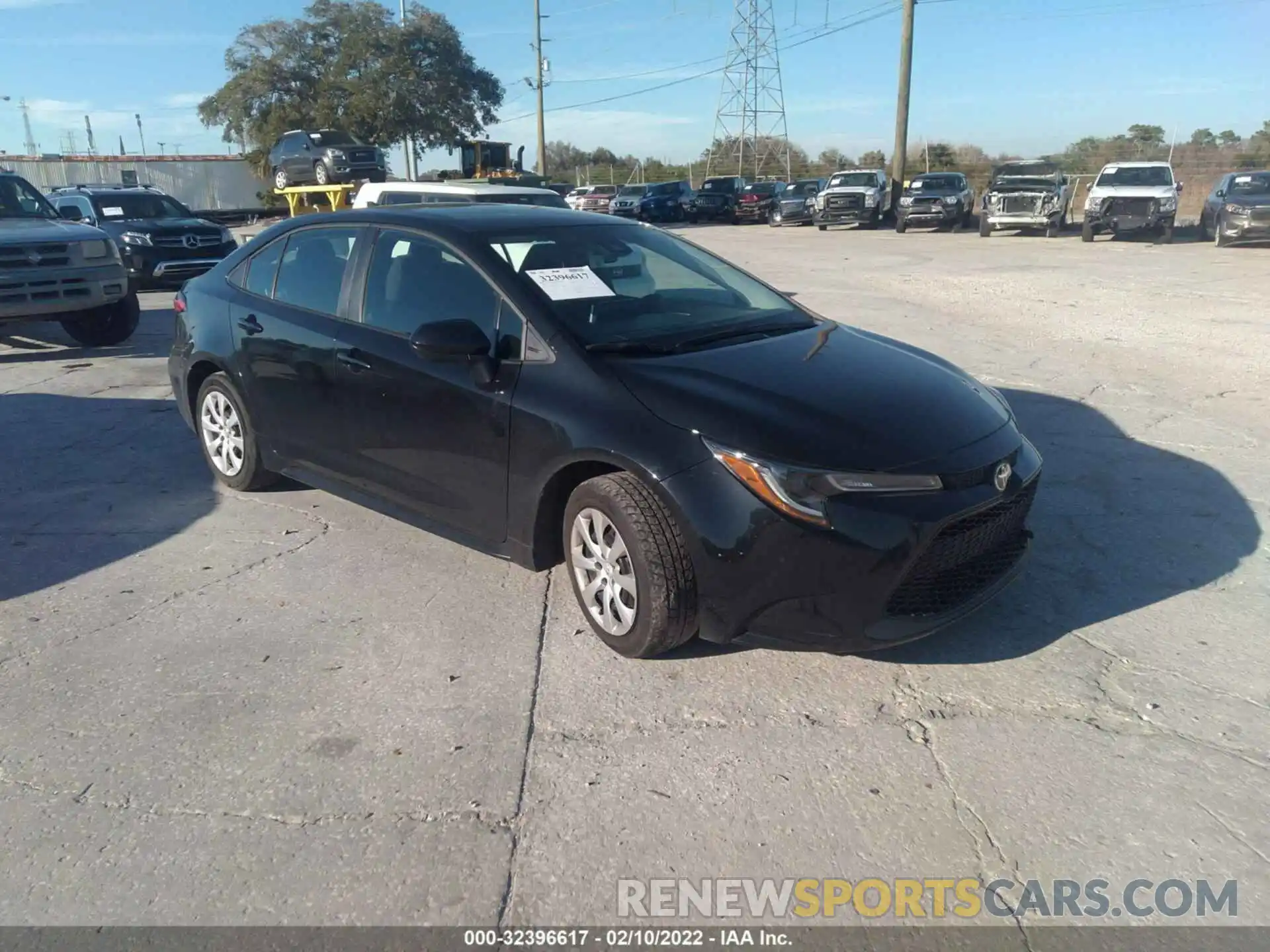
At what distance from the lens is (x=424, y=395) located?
4215 mm

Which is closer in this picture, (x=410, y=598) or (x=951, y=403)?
(x=951, y=403)

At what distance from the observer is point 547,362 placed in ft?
12.7

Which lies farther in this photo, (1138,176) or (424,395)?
(1138,176)

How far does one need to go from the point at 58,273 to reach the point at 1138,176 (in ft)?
76.9

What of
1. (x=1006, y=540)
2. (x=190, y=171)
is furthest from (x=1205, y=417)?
(x=190, y=171)

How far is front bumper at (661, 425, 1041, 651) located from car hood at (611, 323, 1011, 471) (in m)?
0.15

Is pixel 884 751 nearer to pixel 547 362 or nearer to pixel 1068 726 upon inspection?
pixel 1068 726

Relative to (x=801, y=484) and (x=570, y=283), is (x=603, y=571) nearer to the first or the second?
(x=801, y=484)

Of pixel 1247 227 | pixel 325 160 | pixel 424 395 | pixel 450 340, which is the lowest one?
pixel 1247 227

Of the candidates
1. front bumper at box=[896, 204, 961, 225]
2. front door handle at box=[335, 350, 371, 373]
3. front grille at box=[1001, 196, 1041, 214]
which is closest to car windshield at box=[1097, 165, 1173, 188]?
front grille at box=[1001, 196, 1041, 214]

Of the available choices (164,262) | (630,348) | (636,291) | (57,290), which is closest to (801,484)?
(630,348)

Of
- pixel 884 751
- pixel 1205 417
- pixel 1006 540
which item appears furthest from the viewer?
pixel 1205 417

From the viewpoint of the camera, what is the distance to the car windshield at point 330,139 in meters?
26.8

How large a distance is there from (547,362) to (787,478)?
43.9 inches
